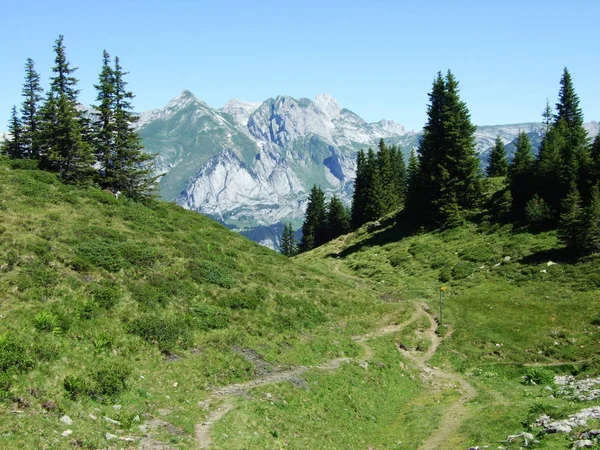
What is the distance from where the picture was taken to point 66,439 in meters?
13.4

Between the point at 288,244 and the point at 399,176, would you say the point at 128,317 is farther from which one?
the point at 288,244

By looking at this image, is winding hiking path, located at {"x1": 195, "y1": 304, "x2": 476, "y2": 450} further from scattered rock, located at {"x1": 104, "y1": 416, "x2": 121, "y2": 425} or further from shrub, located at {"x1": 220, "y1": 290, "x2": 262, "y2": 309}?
shrub, located at {"x1": 220, "y1": 290, "x2": 262, "y2": 309}

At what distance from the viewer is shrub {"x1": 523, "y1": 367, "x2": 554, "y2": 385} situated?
28.1 metres

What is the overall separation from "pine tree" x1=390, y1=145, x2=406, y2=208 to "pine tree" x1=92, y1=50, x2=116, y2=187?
223ft

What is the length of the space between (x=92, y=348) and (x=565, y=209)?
169 ft

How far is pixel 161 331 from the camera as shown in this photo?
77.1 feet

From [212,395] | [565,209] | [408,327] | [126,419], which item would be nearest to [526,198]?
[565,209]

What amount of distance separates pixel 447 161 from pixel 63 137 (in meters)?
53.2

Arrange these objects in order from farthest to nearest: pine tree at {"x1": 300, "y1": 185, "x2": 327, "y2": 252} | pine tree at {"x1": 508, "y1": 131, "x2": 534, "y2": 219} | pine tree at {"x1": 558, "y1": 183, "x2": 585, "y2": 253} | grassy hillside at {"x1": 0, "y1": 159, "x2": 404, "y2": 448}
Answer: pine tree at {"x1": 300, "y1": 185, "x2": 327, "y2": 252}, pine tree at {"x1": 508, "y1": 131, "x2": 534, "y2": 219}, pine tree at {"x1": 558, "y1": 183, "x2": 585, "y2": 253}, grassy hillside at {"x1": 0, "y1": 159, "x2": 404, "y2": 448}

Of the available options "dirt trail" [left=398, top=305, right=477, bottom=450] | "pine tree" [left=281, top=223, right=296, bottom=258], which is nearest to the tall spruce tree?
"dirt trail" [left=398, top=305, right=477, bottom=450]

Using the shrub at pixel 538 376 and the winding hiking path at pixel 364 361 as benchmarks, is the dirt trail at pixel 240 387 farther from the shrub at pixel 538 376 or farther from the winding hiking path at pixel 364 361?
the shrub at pixel 538 376

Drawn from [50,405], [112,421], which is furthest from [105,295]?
[112,421]

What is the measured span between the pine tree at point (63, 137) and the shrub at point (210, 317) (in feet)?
87.7

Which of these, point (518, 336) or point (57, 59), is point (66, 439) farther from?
point (57, 59)
